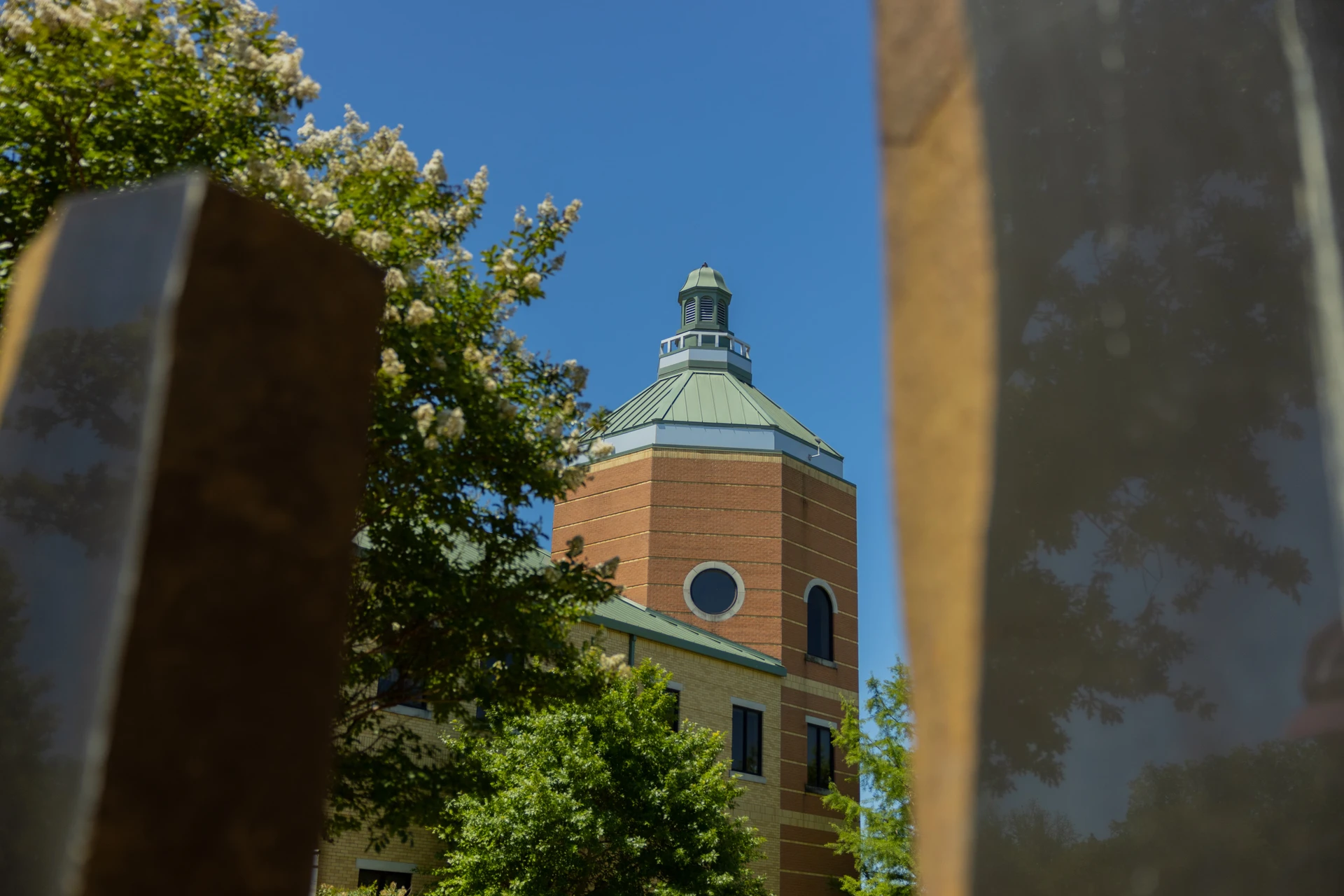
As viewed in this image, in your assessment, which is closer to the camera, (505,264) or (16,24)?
(16,24)

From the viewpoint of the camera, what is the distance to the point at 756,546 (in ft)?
96.8

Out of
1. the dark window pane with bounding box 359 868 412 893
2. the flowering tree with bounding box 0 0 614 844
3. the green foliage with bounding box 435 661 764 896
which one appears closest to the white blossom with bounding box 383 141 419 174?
the flowering tree with bounding box 0 0 614 844

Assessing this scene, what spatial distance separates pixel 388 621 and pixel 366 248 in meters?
2.80

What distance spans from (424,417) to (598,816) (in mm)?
10534

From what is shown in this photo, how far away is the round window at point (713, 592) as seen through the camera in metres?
29.2

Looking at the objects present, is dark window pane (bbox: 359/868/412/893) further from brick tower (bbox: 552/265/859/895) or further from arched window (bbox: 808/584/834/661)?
arched window (bbox: 808/584/834/661)

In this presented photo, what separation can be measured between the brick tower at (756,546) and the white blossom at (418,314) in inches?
793

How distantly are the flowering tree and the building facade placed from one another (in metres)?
14.3

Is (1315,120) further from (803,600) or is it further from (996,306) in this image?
(803,600)

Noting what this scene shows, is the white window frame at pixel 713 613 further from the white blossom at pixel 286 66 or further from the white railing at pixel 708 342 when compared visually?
the white blossom at pixel 286 66

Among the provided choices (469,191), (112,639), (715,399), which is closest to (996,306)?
(112,639)

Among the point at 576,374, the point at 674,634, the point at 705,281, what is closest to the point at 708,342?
the point at 705,281

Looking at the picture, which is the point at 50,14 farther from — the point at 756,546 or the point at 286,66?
the point at 756,546

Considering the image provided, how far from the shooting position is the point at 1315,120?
69.0 inches
